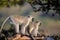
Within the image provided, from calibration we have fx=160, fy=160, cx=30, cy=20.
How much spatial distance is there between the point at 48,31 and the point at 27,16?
0.78 ft

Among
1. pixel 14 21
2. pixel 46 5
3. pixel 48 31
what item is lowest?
pixel 48 31

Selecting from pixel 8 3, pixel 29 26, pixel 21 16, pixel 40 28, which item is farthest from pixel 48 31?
pixel 8 3

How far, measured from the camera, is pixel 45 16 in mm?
1472

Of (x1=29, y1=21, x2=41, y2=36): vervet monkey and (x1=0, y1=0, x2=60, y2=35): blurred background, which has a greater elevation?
(x1=0, y1=0, x2=60, y2=35): blurred background

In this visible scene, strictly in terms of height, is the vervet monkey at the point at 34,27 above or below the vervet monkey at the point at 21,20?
below

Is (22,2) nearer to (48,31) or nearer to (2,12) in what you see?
(2,12)

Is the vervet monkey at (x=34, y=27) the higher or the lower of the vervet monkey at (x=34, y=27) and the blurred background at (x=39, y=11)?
the lower

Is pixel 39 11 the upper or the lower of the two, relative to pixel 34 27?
upper

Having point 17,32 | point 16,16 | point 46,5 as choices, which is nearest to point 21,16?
point 16,16

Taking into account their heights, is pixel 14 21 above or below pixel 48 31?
above

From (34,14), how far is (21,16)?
121 mm

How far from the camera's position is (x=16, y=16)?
1.48m

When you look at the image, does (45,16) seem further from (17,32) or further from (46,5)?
(17,32)

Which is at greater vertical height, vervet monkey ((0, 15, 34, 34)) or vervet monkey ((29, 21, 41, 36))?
vervet monkey ((0, 15, 34, 34))
